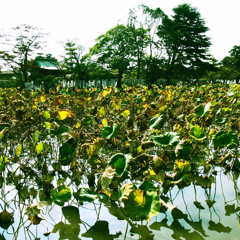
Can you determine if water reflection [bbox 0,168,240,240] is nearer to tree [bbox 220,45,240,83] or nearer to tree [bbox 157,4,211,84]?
tree [bbox 157,4,211,84]

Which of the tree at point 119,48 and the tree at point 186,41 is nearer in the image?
the tree at point 119,48

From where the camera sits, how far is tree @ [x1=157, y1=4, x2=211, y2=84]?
3694cm

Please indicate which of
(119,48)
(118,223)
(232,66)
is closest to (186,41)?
(119,48)

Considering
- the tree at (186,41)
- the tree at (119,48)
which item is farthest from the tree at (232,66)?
the tree at (119,48)

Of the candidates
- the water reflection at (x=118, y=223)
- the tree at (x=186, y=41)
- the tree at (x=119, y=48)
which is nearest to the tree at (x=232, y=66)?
the tree at (x=186, y=41)

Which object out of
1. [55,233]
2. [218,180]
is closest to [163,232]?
[55,233]

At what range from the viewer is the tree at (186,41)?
36.9 metres

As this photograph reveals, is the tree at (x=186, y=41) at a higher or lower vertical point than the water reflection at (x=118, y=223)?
higher

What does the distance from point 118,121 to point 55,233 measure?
71.2 inches

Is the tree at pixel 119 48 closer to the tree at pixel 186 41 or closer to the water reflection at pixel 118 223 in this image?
the tree at pixel 186 41

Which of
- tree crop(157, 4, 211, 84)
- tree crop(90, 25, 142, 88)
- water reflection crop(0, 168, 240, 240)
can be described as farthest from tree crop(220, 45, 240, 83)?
water reflection crop(0, 168, 240, 240)

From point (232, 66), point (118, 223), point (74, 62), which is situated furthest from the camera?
point (232, 66)

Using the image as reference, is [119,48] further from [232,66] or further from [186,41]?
[232,66]

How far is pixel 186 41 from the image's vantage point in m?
37.4
